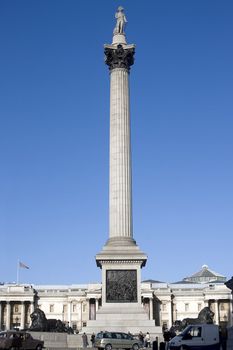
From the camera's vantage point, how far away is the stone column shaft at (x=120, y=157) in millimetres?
56719

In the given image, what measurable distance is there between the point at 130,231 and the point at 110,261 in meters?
4.33

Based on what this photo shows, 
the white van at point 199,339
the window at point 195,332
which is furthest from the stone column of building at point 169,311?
the window at point 195,332

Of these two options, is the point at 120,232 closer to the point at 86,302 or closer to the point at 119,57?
the point at 119,57

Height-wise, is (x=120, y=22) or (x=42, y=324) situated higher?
(x=120, y=22)

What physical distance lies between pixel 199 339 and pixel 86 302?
87468mm

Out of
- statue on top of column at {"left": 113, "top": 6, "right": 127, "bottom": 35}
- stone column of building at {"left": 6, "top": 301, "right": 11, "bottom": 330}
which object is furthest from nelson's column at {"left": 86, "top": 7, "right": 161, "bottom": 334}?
stone column of building at {"left": 6, "top": 301, "right": 11, "bottom": 330}

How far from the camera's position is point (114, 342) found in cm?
4169

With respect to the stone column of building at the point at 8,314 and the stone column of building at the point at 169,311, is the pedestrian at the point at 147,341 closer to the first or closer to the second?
the stone column of building at the point at 169,311

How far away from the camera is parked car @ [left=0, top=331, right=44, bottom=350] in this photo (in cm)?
4053

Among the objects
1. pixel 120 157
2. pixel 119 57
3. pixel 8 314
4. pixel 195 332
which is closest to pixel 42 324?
pixel 120 157

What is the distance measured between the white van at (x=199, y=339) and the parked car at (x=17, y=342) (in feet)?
43.0

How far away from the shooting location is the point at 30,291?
118 m

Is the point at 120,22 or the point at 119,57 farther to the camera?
the point at 120,22

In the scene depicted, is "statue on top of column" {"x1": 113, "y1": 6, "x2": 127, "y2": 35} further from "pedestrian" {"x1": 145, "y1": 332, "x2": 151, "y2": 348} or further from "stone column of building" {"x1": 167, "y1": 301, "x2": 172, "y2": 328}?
"stone column of building" {"x1": 167, "y1": 301, "x2": 172, "y2": 328}
